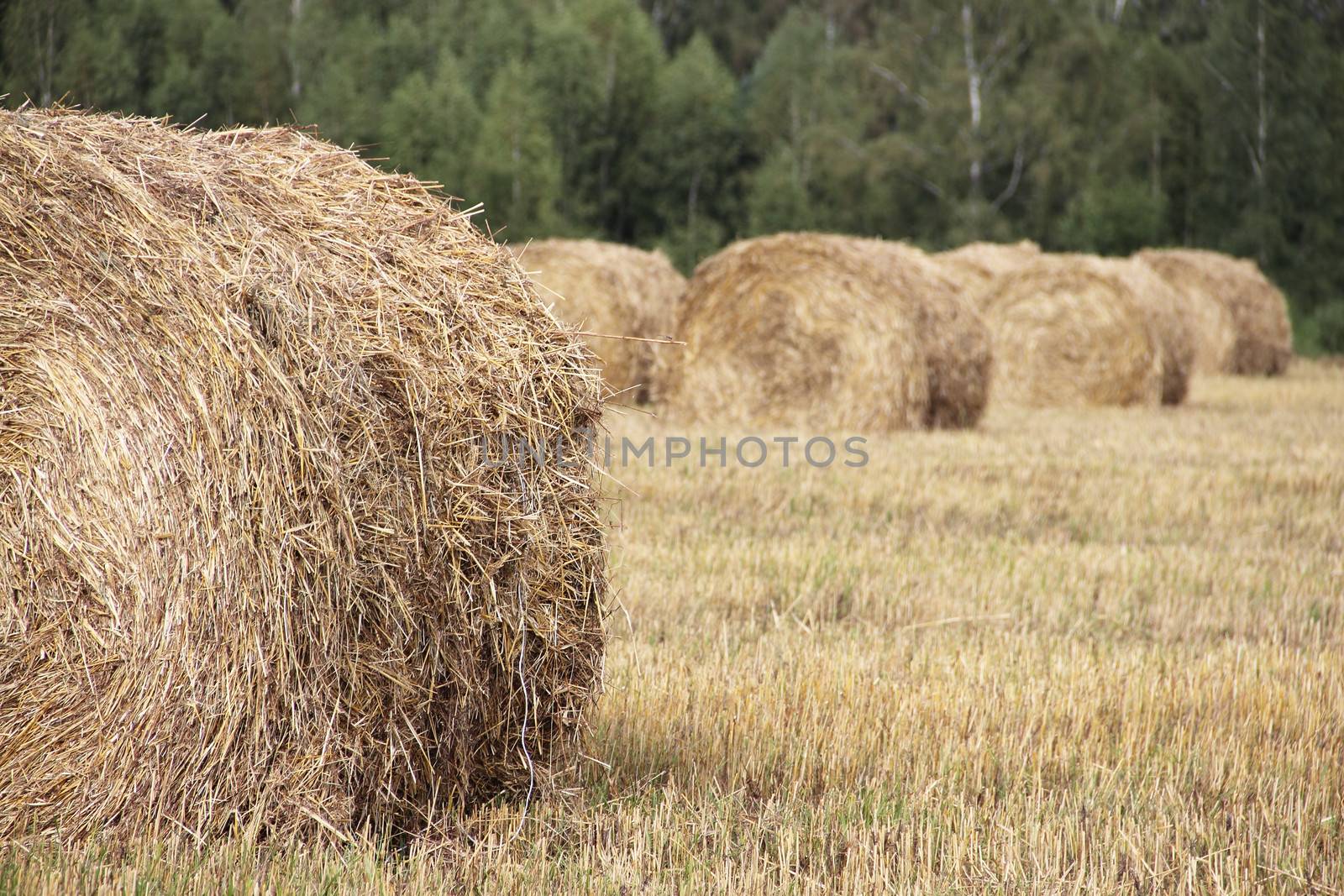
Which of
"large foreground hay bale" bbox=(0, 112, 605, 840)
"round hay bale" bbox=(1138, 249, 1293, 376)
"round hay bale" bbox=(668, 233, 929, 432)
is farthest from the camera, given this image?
"round hay bale" bbox=(1138, 249, 1293, 376)

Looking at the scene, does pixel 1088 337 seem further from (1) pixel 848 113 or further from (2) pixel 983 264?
(1) pixel 848 113

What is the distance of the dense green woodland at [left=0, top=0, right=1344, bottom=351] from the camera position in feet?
96.8

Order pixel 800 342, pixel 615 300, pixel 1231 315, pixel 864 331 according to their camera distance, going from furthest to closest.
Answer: pixel 1231 315 → pixel 615 300 → pixel 800 342 → pixel 864 331

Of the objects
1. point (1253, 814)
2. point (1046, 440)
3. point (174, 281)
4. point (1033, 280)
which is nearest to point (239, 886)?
point (174, 281)

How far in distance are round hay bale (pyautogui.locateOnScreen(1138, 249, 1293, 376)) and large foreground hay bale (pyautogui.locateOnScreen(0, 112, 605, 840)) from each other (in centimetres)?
1723

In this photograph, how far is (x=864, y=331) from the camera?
11.1m

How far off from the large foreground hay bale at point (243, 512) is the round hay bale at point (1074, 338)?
37.3ft

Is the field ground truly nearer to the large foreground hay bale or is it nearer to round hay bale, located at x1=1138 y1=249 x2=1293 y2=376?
the large foreground hay bale

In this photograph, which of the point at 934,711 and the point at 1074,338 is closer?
the point at 934,711

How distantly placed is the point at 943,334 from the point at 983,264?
6777 mm

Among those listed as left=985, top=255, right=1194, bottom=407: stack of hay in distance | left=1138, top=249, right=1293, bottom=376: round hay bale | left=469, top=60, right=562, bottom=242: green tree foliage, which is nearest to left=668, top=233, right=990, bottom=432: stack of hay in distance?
left=985, top=255, right=1194, bottom=407: stack of hay in distance

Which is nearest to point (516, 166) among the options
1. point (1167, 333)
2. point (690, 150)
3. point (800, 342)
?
point (690, 150)

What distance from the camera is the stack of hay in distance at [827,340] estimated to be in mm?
11086

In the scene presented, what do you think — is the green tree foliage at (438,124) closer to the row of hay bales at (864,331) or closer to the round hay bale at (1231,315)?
the round hay bale at (1231,315)
